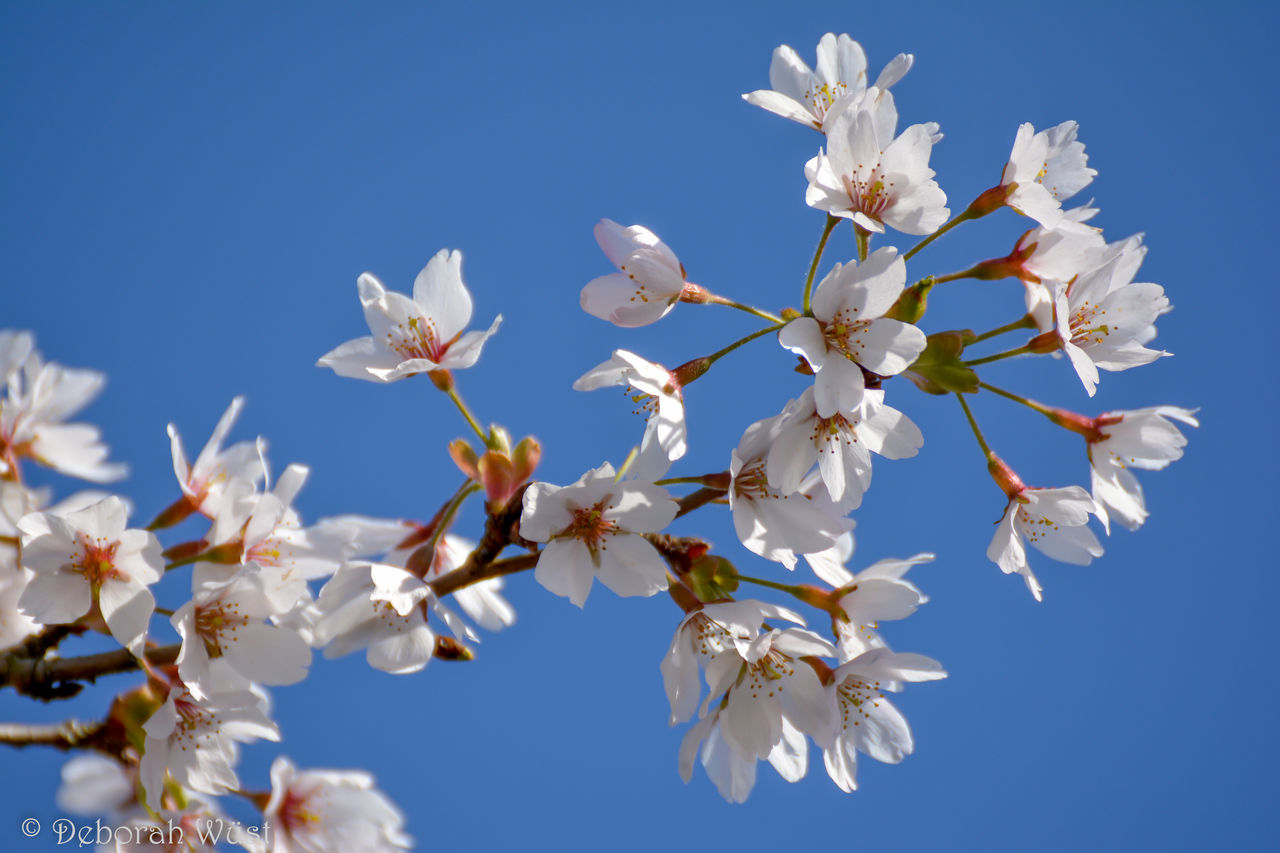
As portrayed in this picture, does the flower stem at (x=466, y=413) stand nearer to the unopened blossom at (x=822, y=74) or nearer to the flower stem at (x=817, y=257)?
the flower stem at (x=817, y=257)

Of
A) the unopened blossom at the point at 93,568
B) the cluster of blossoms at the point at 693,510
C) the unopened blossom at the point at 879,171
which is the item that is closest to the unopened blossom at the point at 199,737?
the cluster of blossoms at the point at 693,510

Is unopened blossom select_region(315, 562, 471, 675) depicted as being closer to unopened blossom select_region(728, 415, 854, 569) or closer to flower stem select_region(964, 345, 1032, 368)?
unopened blossom select_region(728, 415, 854, 569)

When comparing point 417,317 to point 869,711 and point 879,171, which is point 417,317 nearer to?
point 879,171

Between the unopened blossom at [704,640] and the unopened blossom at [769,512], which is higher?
the unopened blossom at [769,512]

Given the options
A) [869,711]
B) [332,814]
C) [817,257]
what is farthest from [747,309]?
[332,814]

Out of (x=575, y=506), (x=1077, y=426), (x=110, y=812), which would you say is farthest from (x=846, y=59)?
(x=110, y=812)

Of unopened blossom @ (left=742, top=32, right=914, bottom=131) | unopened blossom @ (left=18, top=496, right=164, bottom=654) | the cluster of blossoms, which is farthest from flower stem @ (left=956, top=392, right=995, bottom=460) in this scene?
unopened blossom @ (left=18, top=496, right=164, bottom=654)

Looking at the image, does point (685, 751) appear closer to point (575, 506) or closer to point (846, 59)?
point (575, 506)
